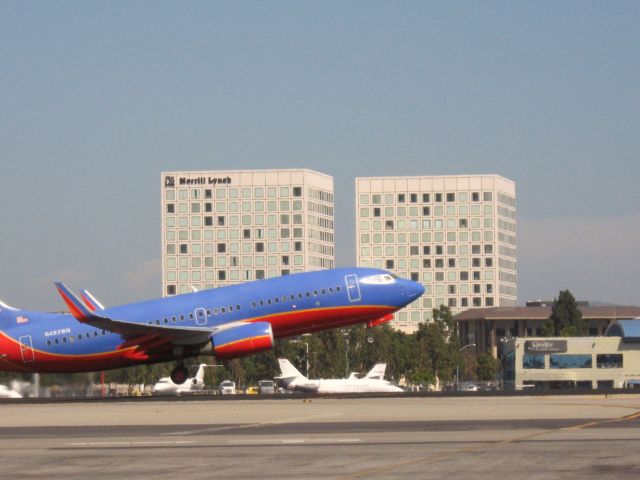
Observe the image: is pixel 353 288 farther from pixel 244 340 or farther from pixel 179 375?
pixel 179 375

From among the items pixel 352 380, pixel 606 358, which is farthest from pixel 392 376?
pixel 352 380

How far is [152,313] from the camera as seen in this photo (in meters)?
65.8

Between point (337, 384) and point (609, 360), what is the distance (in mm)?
73497

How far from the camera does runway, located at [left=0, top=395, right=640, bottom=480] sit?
88.4 feet

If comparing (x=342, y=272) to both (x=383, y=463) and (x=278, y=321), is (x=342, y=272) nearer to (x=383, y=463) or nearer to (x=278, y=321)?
(x=278, y=321)

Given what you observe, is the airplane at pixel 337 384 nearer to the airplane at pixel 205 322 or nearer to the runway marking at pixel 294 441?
the airplane at pixel 205 322

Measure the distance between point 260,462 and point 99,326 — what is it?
114 feet

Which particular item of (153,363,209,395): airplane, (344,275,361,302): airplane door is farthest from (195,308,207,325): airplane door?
(153,363,209,395): airplane

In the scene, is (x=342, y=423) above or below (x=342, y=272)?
below

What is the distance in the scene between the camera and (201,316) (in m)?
65.4

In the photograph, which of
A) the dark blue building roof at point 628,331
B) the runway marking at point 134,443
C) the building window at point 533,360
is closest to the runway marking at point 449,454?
the runway marking at point 134,443

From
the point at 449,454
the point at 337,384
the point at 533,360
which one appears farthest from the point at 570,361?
the point at 449,454

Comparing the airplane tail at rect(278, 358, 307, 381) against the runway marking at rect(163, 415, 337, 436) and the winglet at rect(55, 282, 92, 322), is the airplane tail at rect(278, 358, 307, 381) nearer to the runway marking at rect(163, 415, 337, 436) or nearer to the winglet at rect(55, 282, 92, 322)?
the winglet at rect(55, 282, 92, 322)

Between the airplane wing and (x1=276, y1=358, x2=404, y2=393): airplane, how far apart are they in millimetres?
38286
